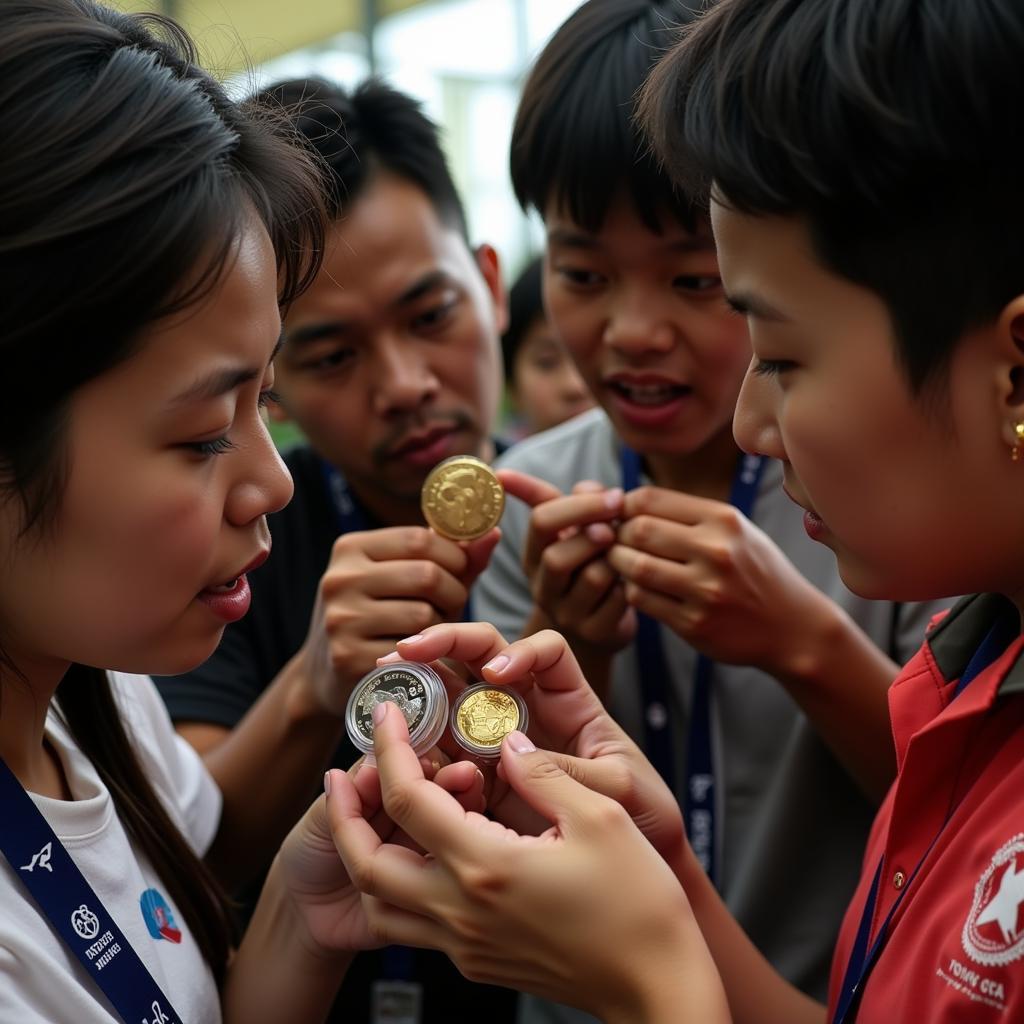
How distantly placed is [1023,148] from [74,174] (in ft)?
3.54

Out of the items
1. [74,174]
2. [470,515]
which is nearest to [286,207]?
[74,174]

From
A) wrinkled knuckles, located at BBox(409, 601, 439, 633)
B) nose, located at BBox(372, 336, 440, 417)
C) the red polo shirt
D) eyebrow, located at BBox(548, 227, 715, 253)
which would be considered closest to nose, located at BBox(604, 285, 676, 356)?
eyebrow, located at BBox(548, 227, 715, 253)

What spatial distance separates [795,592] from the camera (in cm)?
220

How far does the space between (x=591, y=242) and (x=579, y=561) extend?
2.20 ft

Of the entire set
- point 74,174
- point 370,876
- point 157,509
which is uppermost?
point 74,174

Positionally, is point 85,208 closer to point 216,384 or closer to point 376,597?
point 216,384

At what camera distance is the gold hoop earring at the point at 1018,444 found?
125 cm

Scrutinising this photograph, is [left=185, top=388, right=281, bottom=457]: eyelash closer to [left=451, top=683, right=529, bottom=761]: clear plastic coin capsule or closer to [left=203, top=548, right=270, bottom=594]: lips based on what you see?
[left=203, top=548, right=270, bottom=594]: lips

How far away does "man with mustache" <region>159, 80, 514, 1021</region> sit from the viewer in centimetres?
243

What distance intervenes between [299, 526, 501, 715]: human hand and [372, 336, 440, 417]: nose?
1.57 ft

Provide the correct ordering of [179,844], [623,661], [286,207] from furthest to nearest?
1. [623,661]
2. [179,844]
3. [286,207]

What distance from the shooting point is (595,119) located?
7.71 ft

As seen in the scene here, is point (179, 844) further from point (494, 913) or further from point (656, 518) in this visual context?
point (656, 518)

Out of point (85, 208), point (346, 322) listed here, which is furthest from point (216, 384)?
point (346, 322)
